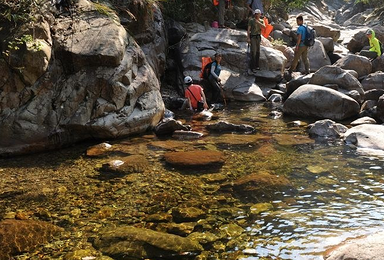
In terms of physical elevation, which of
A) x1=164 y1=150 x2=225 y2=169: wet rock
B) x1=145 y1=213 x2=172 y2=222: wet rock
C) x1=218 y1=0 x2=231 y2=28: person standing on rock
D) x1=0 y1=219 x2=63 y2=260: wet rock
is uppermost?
x1=218 y1=0 x2=231 y2=28: person standing on rock

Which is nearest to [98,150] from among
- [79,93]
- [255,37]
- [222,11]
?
[79,93]

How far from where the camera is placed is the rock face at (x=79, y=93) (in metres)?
8.16

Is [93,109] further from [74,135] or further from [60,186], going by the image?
[60,186]

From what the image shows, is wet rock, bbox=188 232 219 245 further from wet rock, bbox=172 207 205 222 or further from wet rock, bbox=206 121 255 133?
wet rock, bbox=206 121 255 133

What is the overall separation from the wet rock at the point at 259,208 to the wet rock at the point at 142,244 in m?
1.22

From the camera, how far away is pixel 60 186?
625cm

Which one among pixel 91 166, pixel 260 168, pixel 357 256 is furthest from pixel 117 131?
pixel 357 256

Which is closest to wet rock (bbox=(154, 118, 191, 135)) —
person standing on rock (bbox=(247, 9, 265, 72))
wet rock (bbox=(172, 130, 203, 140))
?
wet rock (bbox=(172, 130, 203, 140))

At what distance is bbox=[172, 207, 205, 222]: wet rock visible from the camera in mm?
5070

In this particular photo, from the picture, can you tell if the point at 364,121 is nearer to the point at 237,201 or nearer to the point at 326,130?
the point at 326,130

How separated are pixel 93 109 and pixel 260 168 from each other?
166 inches

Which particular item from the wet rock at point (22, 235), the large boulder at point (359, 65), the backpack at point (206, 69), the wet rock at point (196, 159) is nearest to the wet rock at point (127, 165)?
the wet rock at point (196, 159)

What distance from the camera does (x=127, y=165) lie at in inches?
286

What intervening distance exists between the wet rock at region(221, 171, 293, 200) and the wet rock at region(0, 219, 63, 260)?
9.11ft
